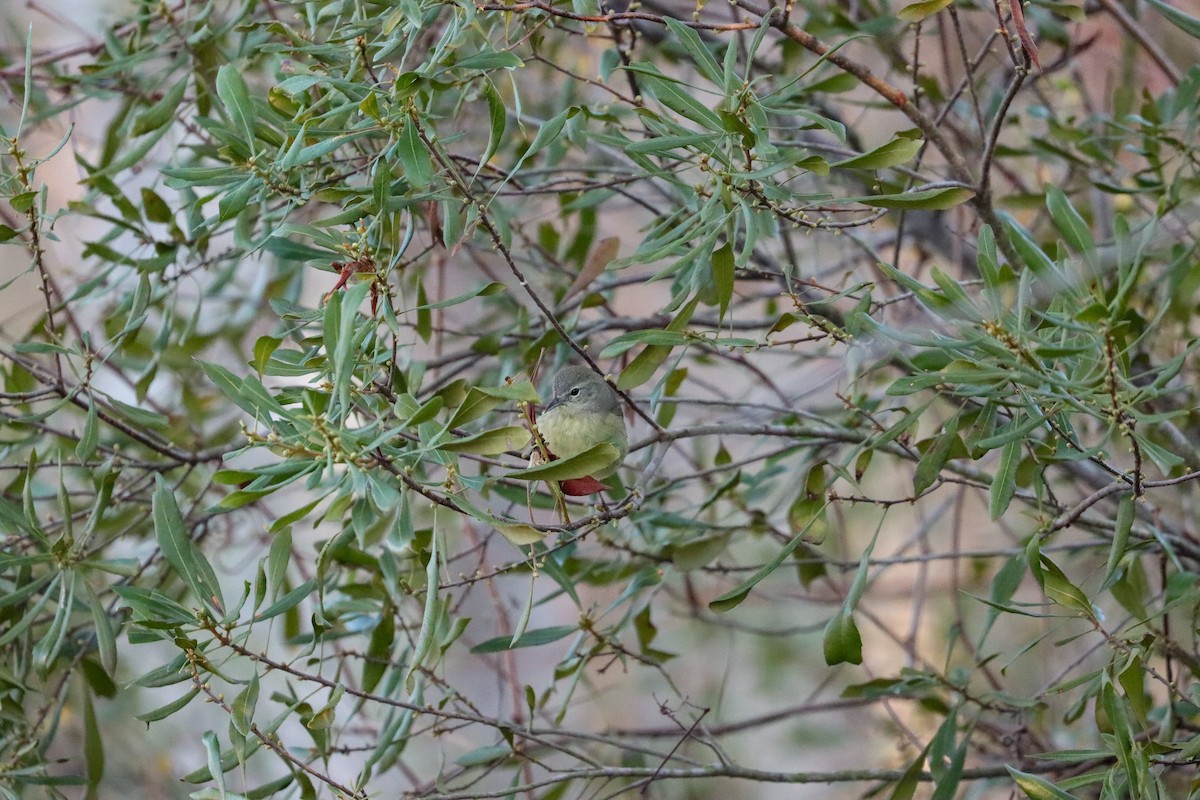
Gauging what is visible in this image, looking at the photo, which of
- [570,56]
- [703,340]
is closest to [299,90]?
[703,340]

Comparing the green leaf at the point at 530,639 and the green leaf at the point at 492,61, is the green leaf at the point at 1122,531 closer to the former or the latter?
the green leaf at the point at 530,639

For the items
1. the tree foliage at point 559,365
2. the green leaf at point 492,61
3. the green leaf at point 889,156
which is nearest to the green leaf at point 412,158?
the tree foliage at point 559,365

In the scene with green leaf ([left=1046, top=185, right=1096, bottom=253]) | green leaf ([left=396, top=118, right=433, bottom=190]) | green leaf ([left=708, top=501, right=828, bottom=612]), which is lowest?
green leaf ([left=708, top=501, right=828, bottom=612])

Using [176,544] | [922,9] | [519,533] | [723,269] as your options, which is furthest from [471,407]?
[922,9]

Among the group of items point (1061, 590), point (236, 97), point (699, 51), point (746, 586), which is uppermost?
point (236, 97)

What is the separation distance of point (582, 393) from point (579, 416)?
71 mm

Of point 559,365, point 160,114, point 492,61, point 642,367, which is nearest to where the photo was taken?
point 492,61

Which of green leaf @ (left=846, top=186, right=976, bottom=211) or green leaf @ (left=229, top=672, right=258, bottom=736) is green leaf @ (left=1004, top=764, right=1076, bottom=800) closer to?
green leaf @ (left=846, top=186, right=976, bottom=211)

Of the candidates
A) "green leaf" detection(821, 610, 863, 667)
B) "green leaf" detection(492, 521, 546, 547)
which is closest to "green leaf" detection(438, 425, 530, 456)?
"green leaf" detection(492, 521, 546, 547)

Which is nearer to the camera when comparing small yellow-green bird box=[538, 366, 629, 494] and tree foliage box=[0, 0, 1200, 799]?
tree foliage box=[0, 0, 1200, 799]

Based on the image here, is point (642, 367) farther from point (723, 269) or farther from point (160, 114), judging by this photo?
point (160, 114)

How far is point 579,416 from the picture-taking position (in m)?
2.24

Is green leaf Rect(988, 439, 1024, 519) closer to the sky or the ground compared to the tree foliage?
closer to the ground

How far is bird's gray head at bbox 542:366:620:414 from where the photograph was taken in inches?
89.2
